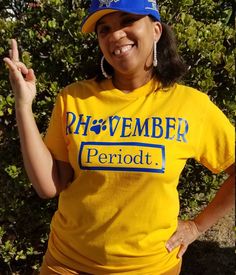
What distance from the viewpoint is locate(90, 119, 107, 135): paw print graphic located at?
2080 mm

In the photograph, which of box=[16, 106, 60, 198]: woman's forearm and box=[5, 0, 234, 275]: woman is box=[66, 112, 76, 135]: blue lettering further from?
box=[16, 106, 60, 198]: woman's forearm

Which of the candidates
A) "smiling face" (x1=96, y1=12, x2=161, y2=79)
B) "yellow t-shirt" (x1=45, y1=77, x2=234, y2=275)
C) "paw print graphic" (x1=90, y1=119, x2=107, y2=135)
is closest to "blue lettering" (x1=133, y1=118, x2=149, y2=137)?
"yellow t-shirt" (x1=45, y1=77, x2=234, y2=275)

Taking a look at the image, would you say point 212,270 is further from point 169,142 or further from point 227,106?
point 169,142

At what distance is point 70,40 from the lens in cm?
303

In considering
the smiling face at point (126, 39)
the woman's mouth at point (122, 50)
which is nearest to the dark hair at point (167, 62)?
the smiling face at point (126, 39)

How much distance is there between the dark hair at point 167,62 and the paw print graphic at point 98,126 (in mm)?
296

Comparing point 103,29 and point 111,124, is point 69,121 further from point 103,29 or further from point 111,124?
point 103,29

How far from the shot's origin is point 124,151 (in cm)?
202

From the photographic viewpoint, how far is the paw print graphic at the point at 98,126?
2080mm

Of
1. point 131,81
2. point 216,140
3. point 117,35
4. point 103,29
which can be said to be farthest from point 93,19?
point 216,140

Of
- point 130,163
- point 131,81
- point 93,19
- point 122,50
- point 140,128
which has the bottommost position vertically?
point 130,163

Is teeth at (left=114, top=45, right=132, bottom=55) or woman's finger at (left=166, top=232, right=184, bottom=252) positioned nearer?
teeth at (left=114, top=45, right=132, bottom=55)

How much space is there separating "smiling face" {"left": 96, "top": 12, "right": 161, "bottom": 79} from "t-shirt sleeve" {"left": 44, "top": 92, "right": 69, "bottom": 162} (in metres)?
0.29

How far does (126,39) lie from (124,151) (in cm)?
44
